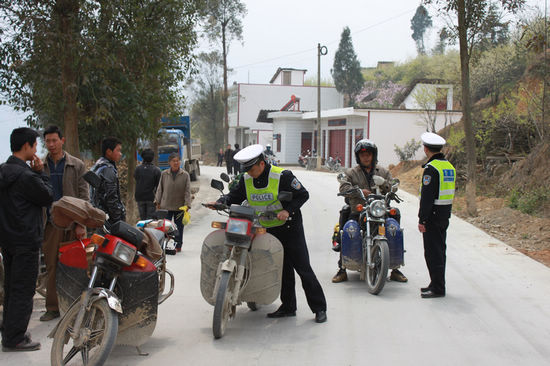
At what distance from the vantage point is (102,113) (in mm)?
10641

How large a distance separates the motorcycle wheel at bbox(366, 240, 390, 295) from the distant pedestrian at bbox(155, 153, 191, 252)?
3.88 metres

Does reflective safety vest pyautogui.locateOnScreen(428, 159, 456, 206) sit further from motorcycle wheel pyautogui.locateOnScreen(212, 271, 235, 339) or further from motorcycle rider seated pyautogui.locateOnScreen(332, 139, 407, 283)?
Result: motorcycle wheel pyautogui.locateOnScreen(212, 271, 235, 339)

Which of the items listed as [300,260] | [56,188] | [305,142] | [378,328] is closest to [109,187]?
[56,188]

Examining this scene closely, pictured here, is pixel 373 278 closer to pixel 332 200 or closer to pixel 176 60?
pixel 176 60

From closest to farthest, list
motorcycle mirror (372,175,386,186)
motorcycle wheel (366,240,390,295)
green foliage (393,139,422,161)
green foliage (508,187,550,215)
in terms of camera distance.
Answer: motorcycle wheel (366,240,390,295)
motorcycle mirror (372,175,386,186)
green foliage (508,187,550,215)
green foliage (393,139,422,161)

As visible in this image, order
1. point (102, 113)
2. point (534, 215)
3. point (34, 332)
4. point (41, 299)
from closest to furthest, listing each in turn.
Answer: point (34, 332) → point (41, 299) → point (102, 113) → point (534, 215)

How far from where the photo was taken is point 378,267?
6.98m

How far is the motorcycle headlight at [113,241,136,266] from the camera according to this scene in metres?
4.46

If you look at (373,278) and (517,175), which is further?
(517,175)

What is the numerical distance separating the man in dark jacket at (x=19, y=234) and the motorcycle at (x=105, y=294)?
0.27m

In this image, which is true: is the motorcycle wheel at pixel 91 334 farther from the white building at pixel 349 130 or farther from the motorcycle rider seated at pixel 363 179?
the white building at pixel 349 130

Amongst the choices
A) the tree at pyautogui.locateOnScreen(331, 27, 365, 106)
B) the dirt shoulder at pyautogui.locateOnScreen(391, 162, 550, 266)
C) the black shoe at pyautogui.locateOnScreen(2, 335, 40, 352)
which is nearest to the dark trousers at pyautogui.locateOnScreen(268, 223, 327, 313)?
the black shoe at pyautogui.locateOnScreen(2, 335, 40, 352)

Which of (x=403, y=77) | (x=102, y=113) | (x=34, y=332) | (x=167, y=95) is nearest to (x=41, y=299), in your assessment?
(x=34, y=332)

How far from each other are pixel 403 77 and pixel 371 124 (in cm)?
5375
